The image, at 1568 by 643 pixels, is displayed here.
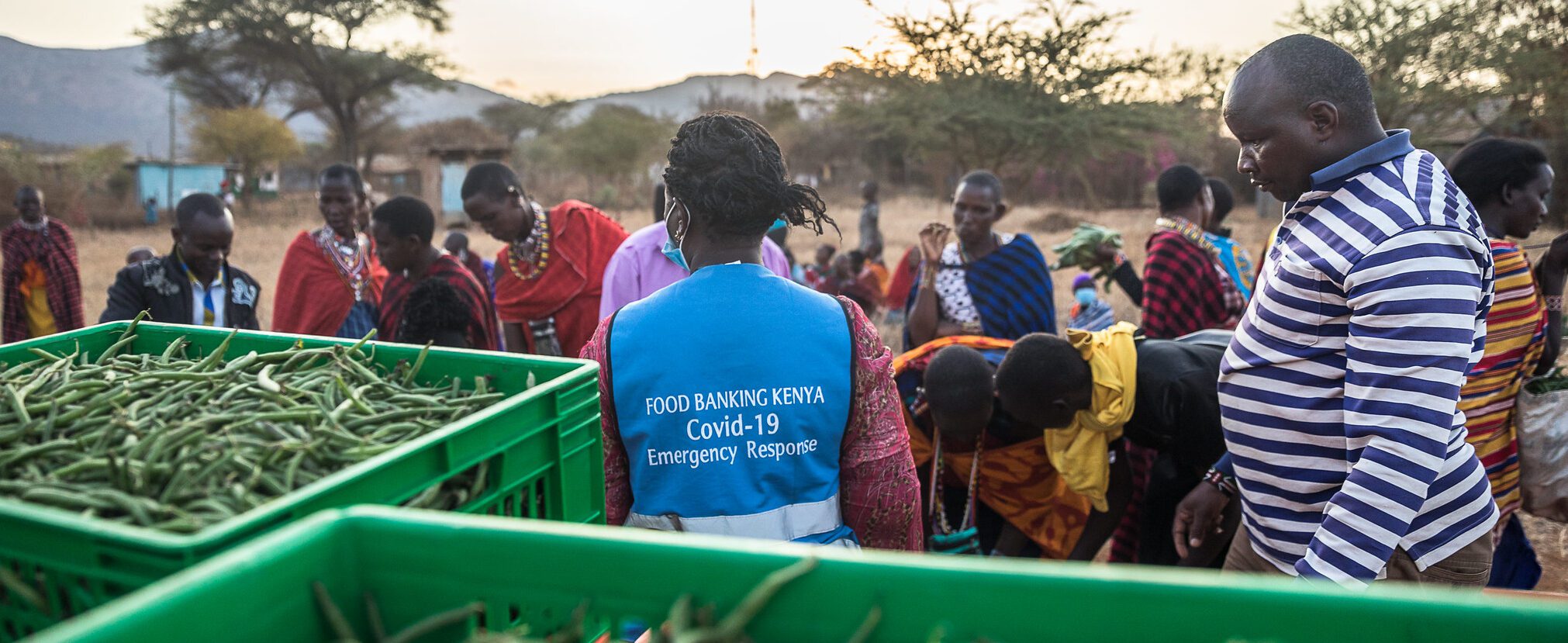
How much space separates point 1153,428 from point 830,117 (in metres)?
14.0

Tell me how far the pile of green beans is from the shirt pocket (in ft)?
5.23

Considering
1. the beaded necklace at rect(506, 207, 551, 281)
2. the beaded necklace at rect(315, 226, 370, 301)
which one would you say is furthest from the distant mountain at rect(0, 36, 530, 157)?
the beaded necklace at rect(506, 207, 551, 281)

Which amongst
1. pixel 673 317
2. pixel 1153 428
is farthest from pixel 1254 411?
pixel 673 317

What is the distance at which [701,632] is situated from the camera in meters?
0.90

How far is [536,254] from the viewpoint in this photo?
4297 mm

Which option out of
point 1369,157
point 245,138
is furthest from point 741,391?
point 245,138

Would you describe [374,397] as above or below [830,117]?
below

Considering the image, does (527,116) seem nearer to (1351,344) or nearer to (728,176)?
(728,176)

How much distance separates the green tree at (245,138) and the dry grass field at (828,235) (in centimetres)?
238

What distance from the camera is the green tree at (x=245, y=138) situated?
105 feet

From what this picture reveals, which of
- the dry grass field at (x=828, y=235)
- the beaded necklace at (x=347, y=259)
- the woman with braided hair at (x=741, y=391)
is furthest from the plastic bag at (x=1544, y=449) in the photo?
the dry grass field at (x=828, y=235)

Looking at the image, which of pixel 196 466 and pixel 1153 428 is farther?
pixel 1153 428

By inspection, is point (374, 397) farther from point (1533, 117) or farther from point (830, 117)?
point (1533, 117)

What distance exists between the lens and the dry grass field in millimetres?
13102
